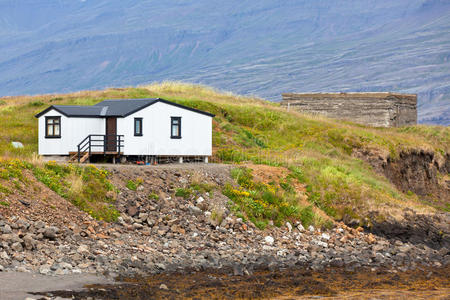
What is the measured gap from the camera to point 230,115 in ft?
194

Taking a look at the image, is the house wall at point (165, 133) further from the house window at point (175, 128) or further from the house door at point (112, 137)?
the house door at point (112, 137)

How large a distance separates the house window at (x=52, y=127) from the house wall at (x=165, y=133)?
12.0ft

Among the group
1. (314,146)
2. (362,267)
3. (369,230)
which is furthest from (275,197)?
(314,146)

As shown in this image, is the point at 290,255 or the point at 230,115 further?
the point at 230,115

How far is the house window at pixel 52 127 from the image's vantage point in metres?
43.8

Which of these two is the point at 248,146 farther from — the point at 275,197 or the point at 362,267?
the point at 362,267

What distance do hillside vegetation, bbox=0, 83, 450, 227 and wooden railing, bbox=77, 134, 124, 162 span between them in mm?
3180

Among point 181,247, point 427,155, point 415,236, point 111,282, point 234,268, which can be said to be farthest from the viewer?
point 427,155

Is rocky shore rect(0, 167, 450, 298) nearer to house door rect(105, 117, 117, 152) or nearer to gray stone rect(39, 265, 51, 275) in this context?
gray stone rect(39, 265, 51, 275)

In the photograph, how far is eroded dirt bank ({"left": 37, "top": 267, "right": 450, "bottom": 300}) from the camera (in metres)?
22.0

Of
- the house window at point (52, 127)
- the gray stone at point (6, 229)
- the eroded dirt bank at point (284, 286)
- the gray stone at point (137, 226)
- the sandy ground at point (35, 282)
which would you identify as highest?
the house window at point (52, 127)

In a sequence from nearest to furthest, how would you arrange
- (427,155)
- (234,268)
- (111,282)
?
(111,282) < (234,268) < (427,155)

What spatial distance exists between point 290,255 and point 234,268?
4.24 metres

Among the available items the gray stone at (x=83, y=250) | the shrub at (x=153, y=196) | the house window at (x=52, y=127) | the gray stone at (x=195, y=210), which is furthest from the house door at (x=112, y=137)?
the gray stone at (x=83, y=250)
